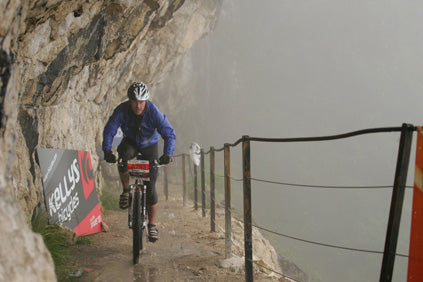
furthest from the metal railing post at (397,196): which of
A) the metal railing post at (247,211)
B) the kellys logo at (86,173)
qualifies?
the kellys logo at (86,173)

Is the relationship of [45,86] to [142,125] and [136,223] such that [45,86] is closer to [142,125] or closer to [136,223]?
[142,125]

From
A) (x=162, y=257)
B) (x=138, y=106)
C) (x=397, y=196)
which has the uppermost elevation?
(x=138, y=106)

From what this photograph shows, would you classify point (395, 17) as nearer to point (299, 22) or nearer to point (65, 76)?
point (299, 22)

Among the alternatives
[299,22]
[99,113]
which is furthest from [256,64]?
[99,113]

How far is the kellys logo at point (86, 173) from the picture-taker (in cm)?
581

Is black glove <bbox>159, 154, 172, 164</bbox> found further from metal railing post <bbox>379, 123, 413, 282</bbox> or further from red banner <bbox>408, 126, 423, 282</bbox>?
red banner <bbox>408, 126, 423, 282</bbox>

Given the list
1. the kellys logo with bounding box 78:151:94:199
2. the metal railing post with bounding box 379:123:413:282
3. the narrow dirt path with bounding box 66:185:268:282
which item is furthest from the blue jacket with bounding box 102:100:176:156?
the metal railing post with bounding box 379:123:413:282

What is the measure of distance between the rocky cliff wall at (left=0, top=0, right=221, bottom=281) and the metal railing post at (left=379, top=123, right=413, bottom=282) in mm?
1741

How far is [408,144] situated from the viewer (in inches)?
77.5

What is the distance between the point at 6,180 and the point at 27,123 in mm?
3343

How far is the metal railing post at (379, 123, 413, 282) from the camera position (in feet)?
6.44

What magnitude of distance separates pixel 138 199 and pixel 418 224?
9.45ft

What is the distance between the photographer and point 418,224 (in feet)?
6.33

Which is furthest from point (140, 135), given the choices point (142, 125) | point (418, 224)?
point (418, 224)
